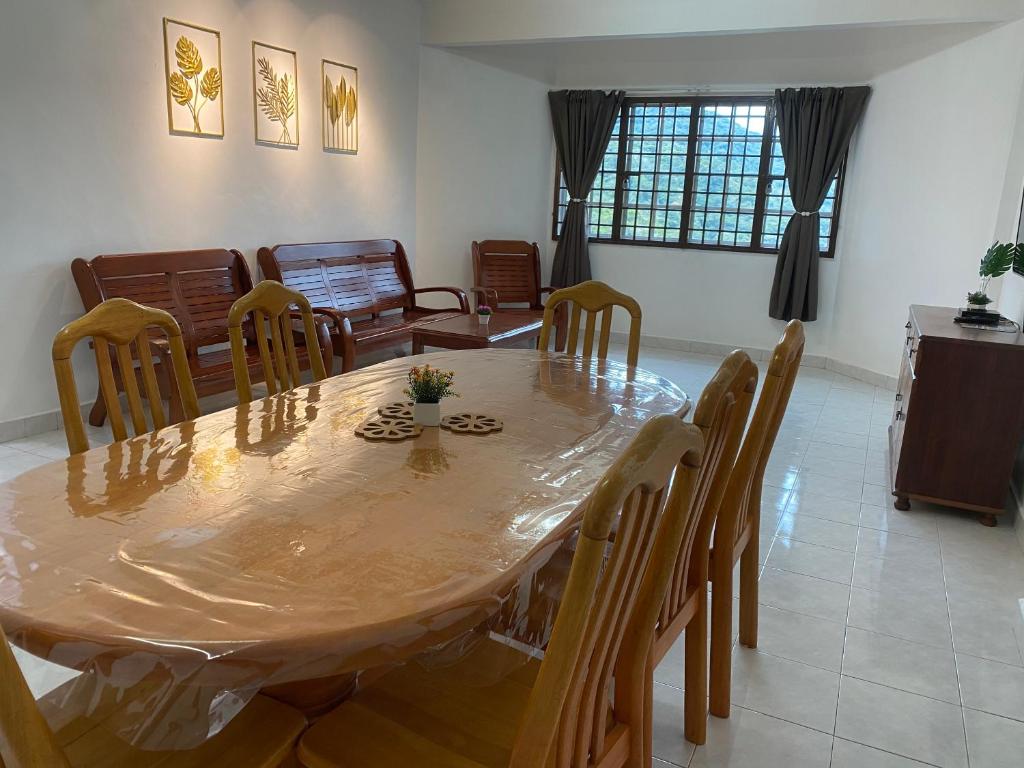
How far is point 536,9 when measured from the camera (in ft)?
18.4

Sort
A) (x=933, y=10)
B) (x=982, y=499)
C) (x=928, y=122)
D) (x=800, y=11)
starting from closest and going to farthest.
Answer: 1. (x=982, y=499)
2. (x=933, y=10)
3. (x=800, y=11)
4. (x=928, y=122)

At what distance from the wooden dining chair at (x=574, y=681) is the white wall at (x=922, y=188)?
465 cm

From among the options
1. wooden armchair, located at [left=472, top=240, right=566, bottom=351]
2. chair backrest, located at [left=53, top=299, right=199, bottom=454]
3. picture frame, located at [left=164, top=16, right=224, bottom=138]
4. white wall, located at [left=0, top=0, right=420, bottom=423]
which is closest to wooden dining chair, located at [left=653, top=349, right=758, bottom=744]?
chair backrest, located at [left=53, top=299, right=199, bottom=454]

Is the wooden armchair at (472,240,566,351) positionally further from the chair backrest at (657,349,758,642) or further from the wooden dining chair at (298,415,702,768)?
the wooden dining chair at (298,415,702,768)

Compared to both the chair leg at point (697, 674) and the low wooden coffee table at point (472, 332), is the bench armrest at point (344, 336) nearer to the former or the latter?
the low wooden coffee table at point (472, 332)

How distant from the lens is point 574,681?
3.58 ft

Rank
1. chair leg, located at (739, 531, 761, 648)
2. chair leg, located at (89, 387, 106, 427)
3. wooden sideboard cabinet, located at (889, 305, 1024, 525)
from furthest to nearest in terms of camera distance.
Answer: chair leg, located at (89, 387, 106, 427)
wooden sideboard cabinet, located at (889, 305, 1024, 525)
chair leg, located at (739, 531, 761, 648)

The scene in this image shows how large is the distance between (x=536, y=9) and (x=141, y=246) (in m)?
3.28

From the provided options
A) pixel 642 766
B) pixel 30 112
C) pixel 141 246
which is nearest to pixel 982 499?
pixel 642 766

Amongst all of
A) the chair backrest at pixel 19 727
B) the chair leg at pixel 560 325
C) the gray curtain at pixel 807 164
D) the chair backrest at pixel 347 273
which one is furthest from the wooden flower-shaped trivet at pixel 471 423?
the gray curtain at pixel 807 164

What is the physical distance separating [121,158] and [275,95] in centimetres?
115

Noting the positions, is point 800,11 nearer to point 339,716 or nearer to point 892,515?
point 892,515

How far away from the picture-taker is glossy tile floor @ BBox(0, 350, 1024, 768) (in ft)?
6.36

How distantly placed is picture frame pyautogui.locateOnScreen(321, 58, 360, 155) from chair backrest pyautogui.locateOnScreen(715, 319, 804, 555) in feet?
13.7
